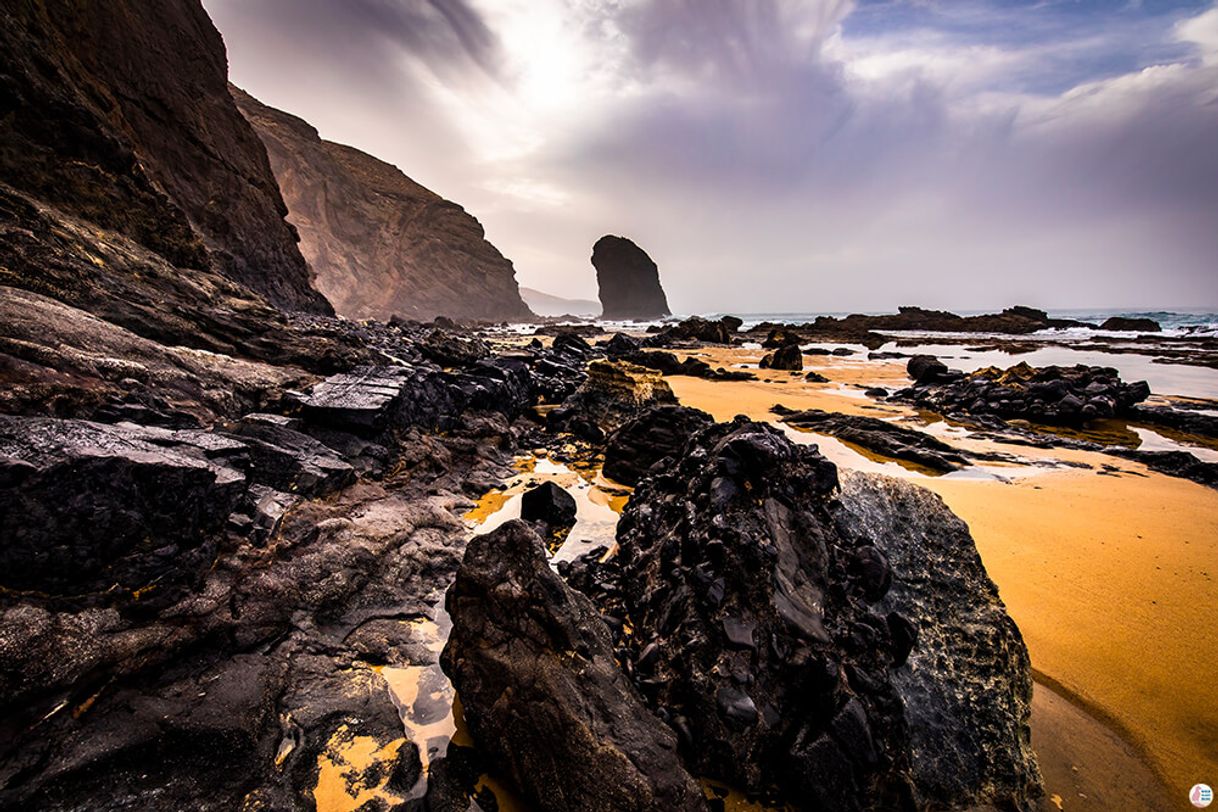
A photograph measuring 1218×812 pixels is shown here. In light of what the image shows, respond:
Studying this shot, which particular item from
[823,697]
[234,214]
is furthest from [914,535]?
[234,214]

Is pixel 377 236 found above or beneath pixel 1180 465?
above

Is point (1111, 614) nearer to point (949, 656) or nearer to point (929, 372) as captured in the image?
point (949, 656)

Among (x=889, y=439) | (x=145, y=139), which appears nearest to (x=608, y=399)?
(x=889, y=439)

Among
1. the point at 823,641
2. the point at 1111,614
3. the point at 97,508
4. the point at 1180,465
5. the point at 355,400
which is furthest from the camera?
the point at 1180,465

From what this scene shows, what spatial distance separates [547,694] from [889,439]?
8.88m

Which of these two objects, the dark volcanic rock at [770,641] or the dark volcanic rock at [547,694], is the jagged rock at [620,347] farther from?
the dark volcanic rock at [547,694]

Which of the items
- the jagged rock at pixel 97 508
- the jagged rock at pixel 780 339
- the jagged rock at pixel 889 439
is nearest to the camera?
the jagged rock at pixel 97 508

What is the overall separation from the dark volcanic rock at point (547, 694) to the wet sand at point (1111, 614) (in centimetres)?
242

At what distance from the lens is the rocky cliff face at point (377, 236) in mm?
68625

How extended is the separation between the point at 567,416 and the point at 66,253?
309 inches

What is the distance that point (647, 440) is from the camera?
6781mm

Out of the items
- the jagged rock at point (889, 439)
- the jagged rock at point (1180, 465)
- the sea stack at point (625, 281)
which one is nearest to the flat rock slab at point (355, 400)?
the jagged rock at point (889, 439)

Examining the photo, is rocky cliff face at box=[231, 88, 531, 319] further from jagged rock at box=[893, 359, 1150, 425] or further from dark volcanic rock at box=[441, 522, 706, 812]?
dark volcanic rock at box=[441, 522, 706, 812]

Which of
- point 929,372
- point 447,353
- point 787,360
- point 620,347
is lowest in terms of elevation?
point 929,372
